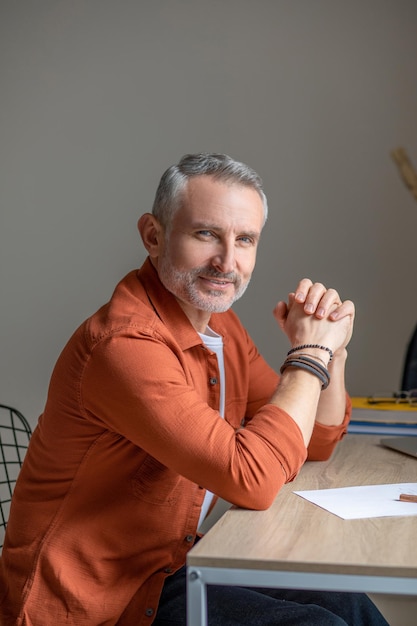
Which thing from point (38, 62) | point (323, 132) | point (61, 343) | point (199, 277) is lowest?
point (61, 343)

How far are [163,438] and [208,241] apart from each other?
1.38 ft

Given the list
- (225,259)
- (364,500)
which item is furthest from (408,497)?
(225,259)

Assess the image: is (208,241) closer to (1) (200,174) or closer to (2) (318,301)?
(1) (200,174)

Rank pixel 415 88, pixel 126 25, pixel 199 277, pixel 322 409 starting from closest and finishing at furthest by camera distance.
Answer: pixel 199 277, pixel 322 409, pixel 415 88, pixel 126 25

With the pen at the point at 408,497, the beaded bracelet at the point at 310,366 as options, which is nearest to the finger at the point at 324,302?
the beaded bracelet at the point at 310,366

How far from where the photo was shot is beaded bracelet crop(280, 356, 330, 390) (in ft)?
4.32

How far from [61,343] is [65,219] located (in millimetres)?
508

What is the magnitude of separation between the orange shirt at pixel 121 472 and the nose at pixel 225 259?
141 mm

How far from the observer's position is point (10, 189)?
11.1ft

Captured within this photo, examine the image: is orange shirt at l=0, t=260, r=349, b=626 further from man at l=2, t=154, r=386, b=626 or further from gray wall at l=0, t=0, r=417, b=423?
gray wall at l=0, t=0, r=417, b=423

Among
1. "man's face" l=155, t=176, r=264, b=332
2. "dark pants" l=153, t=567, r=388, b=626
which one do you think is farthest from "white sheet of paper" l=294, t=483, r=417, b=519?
"man's face" l=155, t=176, r=264, b=332

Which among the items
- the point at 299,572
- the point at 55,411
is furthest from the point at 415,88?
the point at 299,572

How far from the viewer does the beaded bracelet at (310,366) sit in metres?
1.32

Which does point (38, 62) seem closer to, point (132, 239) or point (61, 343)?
point (132, 239)
